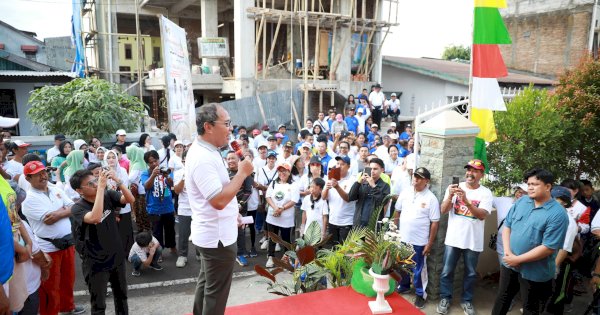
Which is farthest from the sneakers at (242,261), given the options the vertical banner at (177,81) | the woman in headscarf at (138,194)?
the vertical banner at (177,81)

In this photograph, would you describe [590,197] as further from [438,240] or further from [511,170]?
[438,240]

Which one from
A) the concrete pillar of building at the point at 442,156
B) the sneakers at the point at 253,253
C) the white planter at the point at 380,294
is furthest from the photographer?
the sneakers at the point at 253,253

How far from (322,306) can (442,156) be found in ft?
8.45

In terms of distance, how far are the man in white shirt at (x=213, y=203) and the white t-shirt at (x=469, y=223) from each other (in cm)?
284

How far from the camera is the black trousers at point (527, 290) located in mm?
3748

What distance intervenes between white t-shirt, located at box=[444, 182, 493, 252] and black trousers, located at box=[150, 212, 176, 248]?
4.25 metres

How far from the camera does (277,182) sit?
6.03 m

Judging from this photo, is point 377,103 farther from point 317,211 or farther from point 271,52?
point 317,211

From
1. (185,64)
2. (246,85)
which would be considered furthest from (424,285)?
(246,85)

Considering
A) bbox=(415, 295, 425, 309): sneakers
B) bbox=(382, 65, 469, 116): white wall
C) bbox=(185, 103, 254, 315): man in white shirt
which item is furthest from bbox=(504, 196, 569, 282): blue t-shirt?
bbox=(382, 65, 469, 116): white wall

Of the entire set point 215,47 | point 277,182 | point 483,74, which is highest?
point 215,47

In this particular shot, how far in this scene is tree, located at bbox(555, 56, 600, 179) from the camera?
5.92 m

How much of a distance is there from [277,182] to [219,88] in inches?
412

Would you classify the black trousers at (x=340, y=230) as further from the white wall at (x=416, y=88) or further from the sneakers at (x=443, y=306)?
the white wall at (x=416, y=88)
